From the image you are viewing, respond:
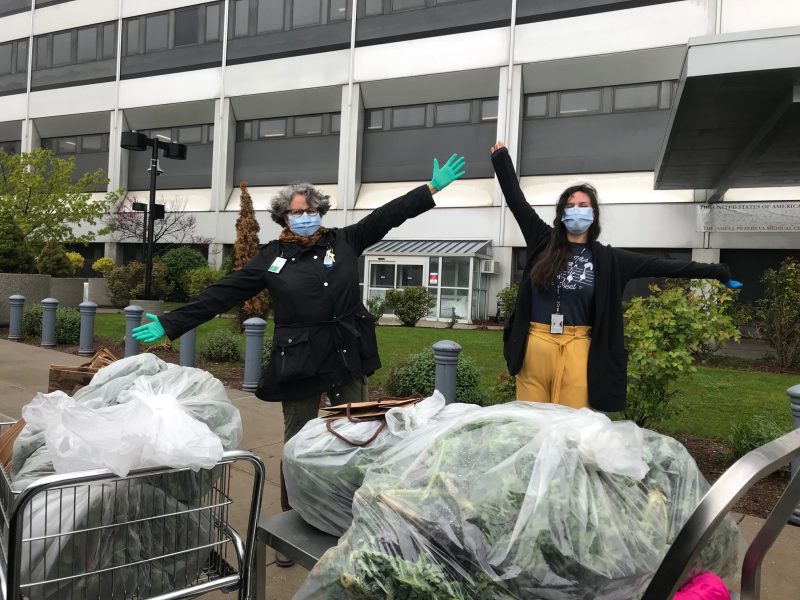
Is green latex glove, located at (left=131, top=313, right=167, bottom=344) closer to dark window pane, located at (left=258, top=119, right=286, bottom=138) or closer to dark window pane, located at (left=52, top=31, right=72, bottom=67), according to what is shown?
dark window pane, located at (left=258, top=119, right=286, bottom=138)

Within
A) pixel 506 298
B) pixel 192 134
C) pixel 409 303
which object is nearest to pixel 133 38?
pixel 192 134

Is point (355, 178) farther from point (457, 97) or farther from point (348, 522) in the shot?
point (348, 522)

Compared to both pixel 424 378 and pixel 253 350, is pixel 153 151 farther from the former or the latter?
pixel 424 378

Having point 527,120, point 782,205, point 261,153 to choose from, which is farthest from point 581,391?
point 261,153

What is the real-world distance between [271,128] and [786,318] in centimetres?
2115

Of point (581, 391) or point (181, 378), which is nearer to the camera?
point (181, 378)

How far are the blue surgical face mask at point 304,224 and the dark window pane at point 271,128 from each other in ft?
78.1

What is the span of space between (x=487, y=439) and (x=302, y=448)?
2.17 feet

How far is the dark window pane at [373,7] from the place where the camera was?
22438 mm

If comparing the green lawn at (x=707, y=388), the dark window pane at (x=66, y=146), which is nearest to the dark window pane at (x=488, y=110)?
the green lawn at (x=707, y=388)

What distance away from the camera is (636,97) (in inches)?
782

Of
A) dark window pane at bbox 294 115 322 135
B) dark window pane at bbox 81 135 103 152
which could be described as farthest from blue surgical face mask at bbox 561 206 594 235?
dark window pane at bbox 81 135 103 152

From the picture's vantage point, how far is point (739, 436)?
4.83m

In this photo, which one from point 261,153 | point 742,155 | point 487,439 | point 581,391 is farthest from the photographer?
point 261,153
